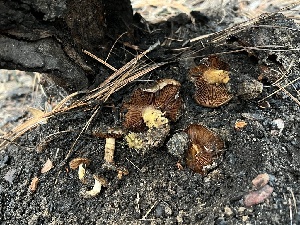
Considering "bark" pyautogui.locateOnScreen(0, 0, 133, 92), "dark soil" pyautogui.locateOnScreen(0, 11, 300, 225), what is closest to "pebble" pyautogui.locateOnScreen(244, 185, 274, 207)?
"dark soil" pyautogui.locateOnScreen(0, 11, 300, 225)

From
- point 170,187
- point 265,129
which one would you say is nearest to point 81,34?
point 170,187

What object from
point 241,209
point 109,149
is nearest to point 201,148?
point 241,209

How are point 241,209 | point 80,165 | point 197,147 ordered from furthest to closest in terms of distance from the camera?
point 80,165
point 197,147
point 241,209

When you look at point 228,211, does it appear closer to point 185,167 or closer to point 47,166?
point 185,167

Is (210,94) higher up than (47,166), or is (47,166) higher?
(210,94)

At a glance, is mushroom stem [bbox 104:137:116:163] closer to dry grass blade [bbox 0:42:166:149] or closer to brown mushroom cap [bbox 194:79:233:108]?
dry grass blade [bbox 0:42:166:149]

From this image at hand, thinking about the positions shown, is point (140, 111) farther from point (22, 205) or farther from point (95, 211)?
point (22, 205)
